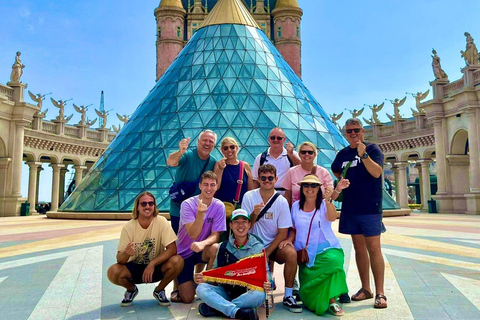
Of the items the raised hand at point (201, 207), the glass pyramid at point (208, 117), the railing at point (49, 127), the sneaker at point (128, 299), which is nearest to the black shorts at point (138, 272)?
the sneaker at point (128, 299)

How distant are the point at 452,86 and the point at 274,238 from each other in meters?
29.2

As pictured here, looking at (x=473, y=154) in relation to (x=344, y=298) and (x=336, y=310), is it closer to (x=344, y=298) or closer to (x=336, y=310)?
(x=344, y=298)

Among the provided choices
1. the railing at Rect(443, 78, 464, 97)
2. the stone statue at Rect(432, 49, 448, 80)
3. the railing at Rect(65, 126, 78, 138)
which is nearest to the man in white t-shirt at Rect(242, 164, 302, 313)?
the railing at Rect(443, 78, 464, 97)

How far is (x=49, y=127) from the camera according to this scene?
3653 centimetres

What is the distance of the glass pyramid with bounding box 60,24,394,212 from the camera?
17.8 metres

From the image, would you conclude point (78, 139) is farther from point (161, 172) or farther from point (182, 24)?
point (161, 172)

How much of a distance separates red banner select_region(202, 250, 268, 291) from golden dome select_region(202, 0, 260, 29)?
2278cm

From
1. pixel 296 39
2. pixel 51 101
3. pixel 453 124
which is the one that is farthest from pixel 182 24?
pixel 453 124

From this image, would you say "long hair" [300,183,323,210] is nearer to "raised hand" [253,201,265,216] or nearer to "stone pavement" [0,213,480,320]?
"raised hand" [253,201,265,216]

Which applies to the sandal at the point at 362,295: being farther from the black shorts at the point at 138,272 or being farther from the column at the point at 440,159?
the column at the point at 440,159

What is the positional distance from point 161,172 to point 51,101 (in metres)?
25.7

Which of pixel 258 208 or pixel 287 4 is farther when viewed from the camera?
pixel 287 4

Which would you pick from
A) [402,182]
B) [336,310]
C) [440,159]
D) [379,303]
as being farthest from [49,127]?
[379,303]

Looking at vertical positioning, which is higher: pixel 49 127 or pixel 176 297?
pixel 49 127
